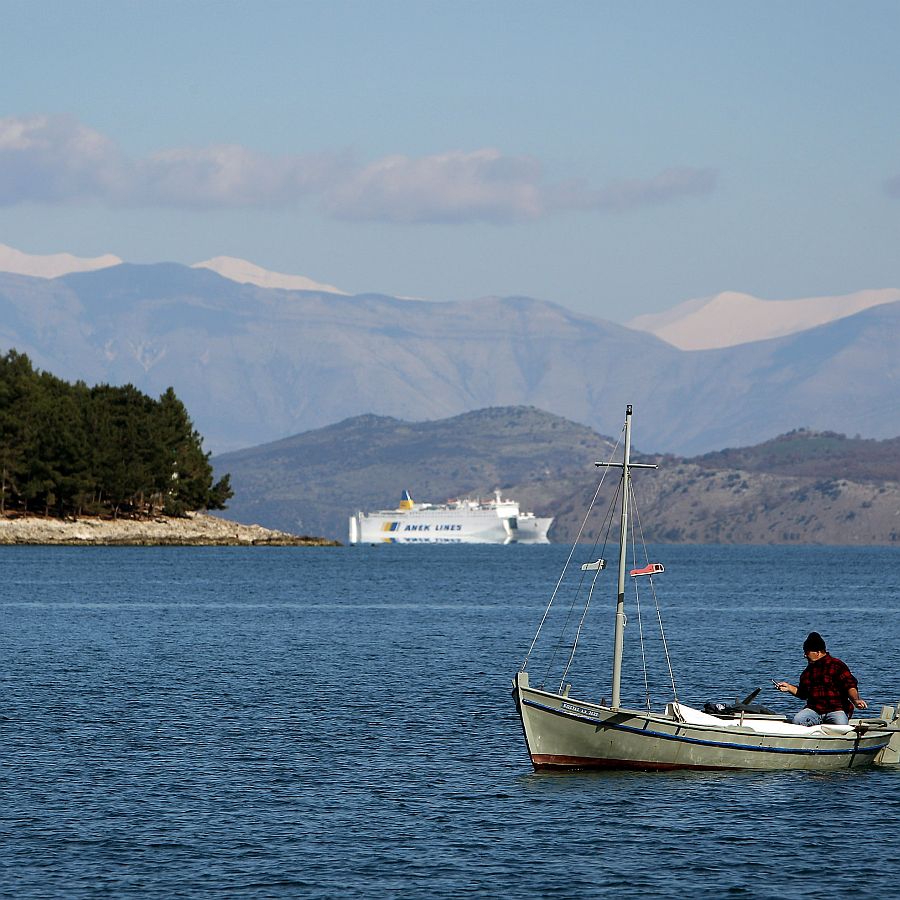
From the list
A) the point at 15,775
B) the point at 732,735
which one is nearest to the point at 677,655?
the point at 732,735

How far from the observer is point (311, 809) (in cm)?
4197

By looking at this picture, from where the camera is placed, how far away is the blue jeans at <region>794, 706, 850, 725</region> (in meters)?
47.2

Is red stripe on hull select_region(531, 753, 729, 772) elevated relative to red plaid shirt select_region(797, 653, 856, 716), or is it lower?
lower

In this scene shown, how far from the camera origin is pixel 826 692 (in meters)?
47.0

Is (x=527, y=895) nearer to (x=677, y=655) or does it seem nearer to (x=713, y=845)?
(x=713, y=845)

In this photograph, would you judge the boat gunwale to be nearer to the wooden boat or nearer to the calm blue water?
the wooden boat

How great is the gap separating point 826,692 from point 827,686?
0.17 meters

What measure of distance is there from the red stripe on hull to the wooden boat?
28mm

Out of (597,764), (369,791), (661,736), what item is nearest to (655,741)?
(661,736)

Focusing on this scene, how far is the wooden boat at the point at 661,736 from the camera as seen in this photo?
148ft

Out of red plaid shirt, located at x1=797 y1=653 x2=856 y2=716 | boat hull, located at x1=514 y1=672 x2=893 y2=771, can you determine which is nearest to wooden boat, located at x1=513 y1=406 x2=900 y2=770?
boat hull, located at x1=514 y1=672 x2=893 y2=771

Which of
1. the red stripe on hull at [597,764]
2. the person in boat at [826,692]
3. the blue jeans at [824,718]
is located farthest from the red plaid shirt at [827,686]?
the red stripe on hull at [597,764]

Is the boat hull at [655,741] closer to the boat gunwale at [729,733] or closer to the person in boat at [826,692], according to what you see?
the boat gunwale at [729,733]

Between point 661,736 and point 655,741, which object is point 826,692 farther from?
point 655,741
